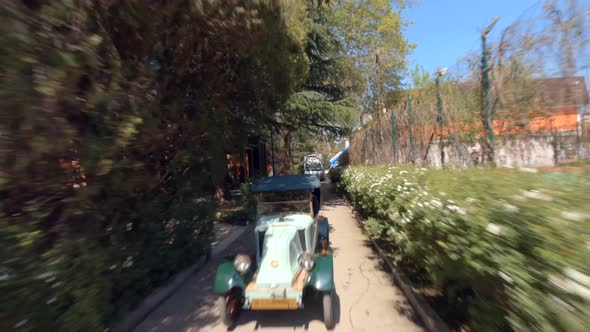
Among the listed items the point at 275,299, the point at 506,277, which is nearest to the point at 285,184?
the point at 275,299

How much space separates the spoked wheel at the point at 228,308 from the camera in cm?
362

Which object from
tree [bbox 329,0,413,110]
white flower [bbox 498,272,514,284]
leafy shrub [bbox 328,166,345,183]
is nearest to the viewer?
white flower [bbox 498,272,514,284]

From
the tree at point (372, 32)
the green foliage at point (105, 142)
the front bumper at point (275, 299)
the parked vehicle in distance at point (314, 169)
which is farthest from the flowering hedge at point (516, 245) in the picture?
the parked vehicle in distance at point (314, 169)

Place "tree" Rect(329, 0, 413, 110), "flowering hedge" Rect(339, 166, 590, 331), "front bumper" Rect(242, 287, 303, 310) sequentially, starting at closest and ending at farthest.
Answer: "flowering hedge" Rect(339, 166, 590, 331) < "front bumper" Rect(242, 287, 303, 310) < "tree" Rect(329, 0, 413, 110)

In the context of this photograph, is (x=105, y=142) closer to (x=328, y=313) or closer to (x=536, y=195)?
(x=328, y=313)

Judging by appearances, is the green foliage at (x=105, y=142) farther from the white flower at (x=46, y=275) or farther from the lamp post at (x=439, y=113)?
the lamp post at (x=439, y=113)

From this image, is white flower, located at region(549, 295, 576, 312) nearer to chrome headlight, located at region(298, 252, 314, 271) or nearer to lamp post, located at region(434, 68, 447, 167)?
chrome headlight, located at region(298, 252, 314, 271)

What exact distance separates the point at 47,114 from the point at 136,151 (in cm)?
149

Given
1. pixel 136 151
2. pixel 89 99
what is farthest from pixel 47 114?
pixel 136 151

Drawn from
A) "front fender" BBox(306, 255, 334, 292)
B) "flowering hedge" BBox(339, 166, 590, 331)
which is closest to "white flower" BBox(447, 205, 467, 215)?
"flowering hedge" BBox(339, 166, 590, 331)

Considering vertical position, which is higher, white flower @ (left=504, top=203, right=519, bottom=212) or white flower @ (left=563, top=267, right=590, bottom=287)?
white flower @ (left=504, top=203, right=519, bottom=212)

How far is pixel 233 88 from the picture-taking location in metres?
6.76

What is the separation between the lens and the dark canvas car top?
5.01m

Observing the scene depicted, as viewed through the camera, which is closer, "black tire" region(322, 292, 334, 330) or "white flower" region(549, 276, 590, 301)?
"white flower" region(549, 276, 590, 301)
